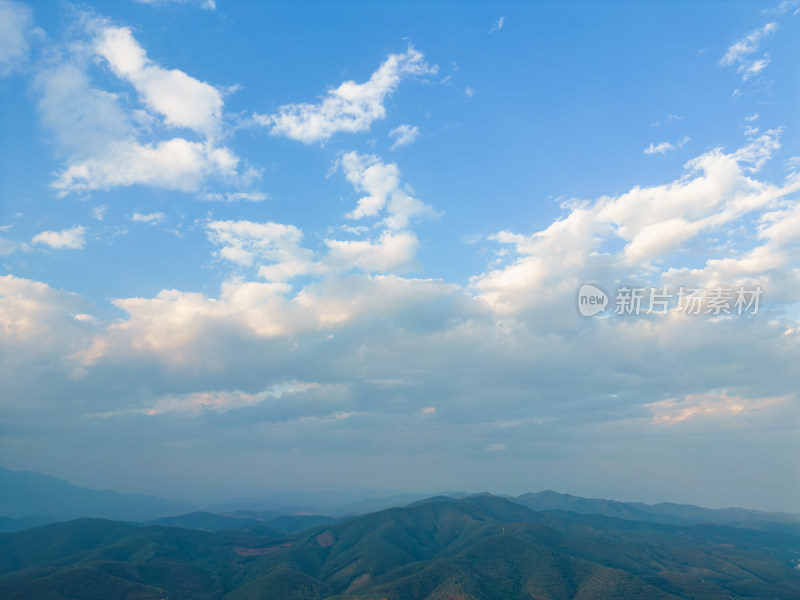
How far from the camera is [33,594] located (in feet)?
624

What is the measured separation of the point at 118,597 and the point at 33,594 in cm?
2883

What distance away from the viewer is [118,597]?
653 feet
